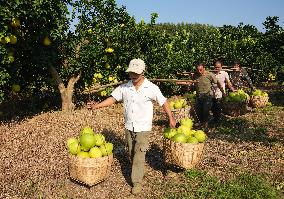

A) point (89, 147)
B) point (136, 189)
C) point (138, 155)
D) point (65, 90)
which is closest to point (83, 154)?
point (89, 147)

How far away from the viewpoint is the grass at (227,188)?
5.93 meters

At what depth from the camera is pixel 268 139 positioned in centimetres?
941

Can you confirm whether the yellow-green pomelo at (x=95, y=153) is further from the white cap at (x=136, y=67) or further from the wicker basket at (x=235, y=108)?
the wicker basket at (x=235, y=108)

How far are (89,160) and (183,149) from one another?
1702mm

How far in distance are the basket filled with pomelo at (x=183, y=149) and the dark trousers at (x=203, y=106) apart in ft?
9.64

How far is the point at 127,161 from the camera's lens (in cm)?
768

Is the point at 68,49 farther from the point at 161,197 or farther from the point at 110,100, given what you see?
the point at 161,197

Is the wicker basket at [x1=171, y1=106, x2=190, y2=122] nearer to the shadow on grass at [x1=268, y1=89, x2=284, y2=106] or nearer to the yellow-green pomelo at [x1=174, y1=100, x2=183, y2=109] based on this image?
the yellow-green pomelo at [x1=174, y1=100, x2=183, y2=109]

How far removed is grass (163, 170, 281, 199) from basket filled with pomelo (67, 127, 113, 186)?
1.15 m

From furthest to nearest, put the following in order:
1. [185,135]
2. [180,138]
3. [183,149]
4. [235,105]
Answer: [235,105], [185,135], [180,138], [183,149]

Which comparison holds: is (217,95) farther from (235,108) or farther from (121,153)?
(121,153)

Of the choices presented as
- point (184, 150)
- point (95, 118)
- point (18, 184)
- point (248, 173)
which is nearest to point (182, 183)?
point (184, 150)

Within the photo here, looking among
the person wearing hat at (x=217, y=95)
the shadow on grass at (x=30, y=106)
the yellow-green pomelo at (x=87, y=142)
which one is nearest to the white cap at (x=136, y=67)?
the yellow-green pomelo at (x=87, y=142)

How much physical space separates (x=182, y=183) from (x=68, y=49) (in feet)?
25.9
